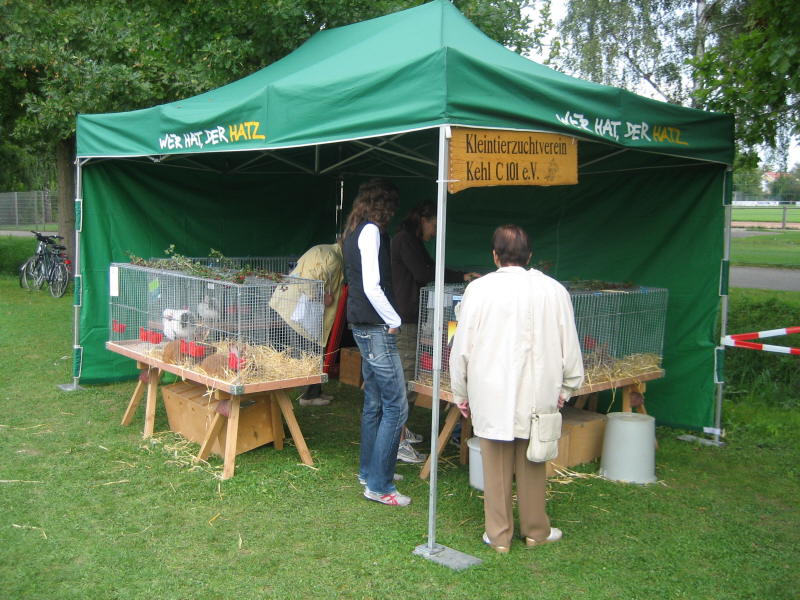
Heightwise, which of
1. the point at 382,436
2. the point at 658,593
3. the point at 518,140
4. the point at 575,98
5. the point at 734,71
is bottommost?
the point at 658,593

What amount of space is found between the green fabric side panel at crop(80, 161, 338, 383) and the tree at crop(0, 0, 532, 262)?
1.20 meters

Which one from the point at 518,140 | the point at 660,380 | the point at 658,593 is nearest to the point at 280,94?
the point at 518,140

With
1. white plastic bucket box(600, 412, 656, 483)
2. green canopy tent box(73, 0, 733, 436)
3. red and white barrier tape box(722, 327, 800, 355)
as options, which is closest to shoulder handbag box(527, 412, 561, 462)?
green canopy tent box(73, 0, 733, 436)

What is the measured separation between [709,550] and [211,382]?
3041 millimetres

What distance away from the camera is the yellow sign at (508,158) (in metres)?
3.61

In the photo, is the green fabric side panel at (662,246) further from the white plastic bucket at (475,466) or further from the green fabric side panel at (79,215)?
the green fabric side panel at (79,215)

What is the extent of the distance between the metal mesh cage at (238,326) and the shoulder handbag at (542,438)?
5.95 feet

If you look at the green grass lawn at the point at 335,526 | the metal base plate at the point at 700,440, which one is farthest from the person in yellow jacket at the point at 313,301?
the metal base plate at the point at 700,440

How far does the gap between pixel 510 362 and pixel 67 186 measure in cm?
1256

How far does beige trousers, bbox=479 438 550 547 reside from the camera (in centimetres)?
372

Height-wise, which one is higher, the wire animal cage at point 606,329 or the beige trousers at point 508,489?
the wire animal cage at point 606,329

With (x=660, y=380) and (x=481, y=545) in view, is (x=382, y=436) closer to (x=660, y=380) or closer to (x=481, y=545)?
(x=481, y=545)

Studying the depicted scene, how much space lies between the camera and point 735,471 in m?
5.20

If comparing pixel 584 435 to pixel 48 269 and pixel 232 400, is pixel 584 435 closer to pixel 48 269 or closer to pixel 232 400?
pixel 232 400
